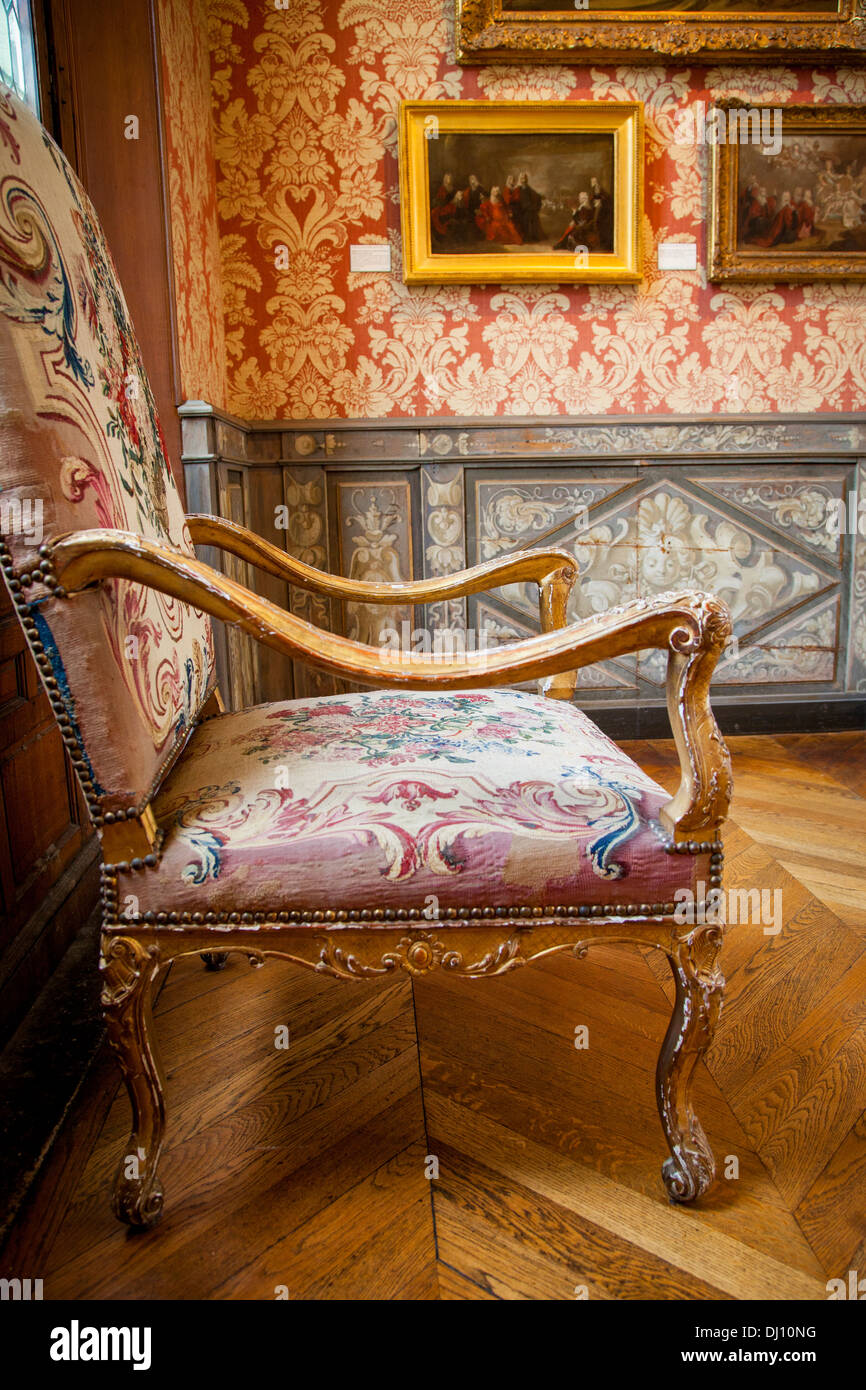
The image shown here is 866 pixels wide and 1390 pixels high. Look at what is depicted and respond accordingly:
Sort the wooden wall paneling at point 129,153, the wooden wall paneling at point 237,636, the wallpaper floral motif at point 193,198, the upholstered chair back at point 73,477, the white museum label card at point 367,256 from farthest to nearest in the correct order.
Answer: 1. the white museum label card at point 367,256
2. the wooden wall paneling at point 237,636
3. the wallpaper floral motif at point 193,198
4. the wooden wall paneling at point 129,153
5. the upholstered chair back at point 73,477

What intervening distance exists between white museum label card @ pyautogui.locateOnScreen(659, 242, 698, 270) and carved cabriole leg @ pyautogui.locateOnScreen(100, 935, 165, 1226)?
101 inches

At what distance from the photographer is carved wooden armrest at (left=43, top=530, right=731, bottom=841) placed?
78 cm

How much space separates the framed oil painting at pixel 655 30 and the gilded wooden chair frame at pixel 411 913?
2.42m

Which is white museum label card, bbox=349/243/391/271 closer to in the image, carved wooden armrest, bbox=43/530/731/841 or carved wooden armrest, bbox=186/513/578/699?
carved wooden armrest, bbox=186/513/578/699

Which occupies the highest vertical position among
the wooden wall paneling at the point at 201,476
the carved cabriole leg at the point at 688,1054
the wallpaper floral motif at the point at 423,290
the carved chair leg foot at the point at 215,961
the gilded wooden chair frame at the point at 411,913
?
the wallpaper floral motif at the point at 423,290

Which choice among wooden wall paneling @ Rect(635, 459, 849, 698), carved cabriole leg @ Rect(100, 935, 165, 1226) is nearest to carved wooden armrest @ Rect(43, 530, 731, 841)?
carved cabriole leg @ Rect(100, 935, 165, 1226)

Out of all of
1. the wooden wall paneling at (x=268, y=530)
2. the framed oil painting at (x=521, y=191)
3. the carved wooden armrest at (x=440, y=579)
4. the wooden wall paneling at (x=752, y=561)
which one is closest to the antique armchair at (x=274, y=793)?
the carved wooden armrest at (x=440, y=579)

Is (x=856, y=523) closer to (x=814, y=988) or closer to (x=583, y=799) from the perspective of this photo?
(x=814, y=988)

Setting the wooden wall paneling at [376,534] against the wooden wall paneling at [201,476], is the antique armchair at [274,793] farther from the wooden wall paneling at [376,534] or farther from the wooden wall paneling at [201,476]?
the wooden wall paneling at [376,534]

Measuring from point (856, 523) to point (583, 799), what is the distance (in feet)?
7.71

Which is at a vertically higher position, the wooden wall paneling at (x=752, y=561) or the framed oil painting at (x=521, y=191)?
the framed oil painting at (x=521, y=191)

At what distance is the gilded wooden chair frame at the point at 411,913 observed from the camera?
793 millimetres

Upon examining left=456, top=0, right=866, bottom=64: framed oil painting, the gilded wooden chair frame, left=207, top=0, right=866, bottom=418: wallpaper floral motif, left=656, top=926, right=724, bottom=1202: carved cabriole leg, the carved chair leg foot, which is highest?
left=456, top=0, right=866, bottom=64: framed oil painting
